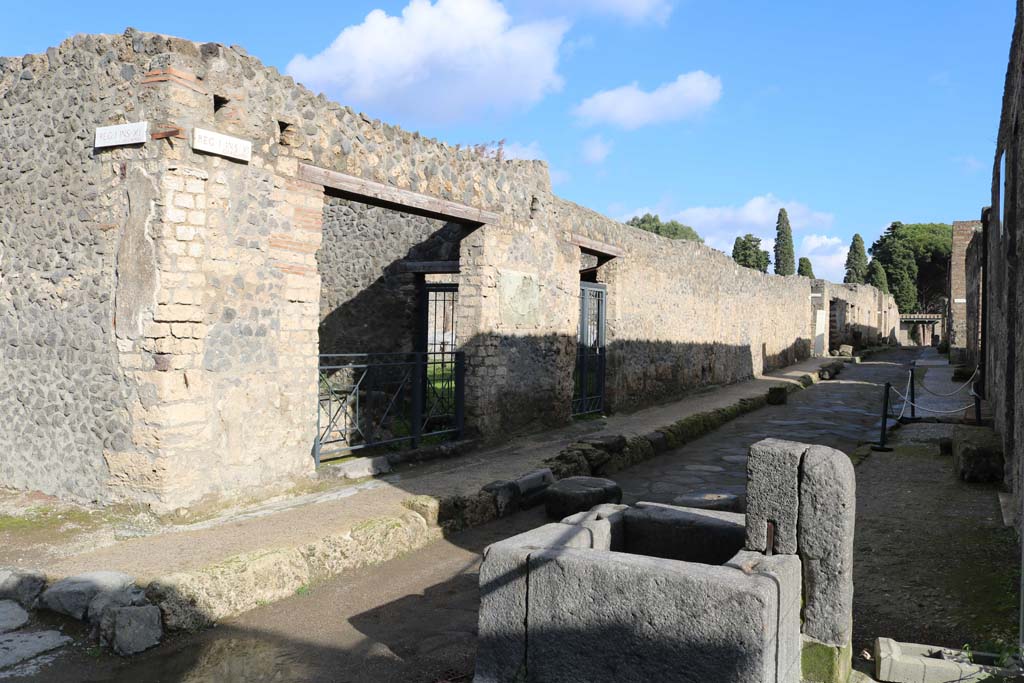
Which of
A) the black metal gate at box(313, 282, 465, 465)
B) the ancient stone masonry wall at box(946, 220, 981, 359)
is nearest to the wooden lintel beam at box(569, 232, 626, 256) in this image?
the black metal gate at box(313, 282, 465, 465)

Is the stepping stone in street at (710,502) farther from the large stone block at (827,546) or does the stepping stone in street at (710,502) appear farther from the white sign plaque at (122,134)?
the white sign plaque at (122,134)

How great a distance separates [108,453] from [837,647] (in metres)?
5.23


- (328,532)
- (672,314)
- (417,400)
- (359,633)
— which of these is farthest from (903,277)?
(359,633)

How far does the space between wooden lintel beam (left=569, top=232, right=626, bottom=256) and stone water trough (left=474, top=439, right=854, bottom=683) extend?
7.73 metres

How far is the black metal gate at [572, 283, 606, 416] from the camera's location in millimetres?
11773

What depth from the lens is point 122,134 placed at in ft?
18.7

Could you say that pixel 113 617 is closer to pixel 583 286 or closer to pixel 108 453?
pixel 108 453

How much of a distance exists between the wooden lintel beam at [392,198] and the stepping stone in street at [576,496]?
3.32 m

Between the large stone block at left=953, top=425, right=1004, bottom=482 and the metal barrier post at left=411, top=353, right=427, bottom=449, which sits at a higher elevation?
the metal barrier post at left=411, top=353, right=427, bottom=449

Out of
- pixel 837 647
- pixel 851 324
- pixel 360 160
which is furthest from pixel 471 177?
pixel 851 324

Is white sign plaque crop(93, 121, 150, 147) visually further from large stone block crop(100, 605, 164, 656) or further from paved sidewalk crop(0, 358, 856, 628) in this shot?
large stone block crop(100, 605, 164, 656)

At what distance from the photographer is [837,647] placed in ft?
10.6

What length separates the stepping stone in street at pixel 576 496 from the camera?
630 centimetres

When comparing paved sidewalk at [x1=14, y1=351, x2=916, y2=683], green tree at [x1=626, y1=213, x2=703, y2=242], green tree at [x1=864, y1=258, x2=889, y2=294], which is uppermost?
green tree at [x1=626, y1=213, x2=703, y2=242]
